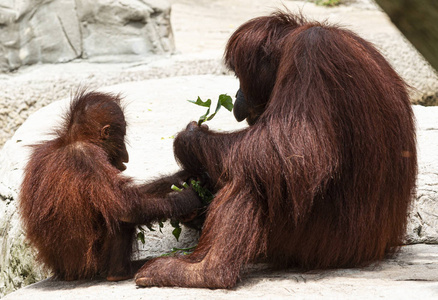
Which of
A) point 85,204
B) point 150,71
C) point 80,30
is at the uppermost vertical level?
point 85,204

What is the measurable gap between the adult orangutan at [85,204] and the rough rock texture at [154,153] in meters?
0.39

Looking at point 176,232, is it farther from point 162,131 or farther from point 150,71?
point 150,71

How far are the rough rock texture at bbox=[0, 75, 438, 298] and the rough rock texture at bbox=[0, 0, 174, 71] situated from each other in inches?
96.7

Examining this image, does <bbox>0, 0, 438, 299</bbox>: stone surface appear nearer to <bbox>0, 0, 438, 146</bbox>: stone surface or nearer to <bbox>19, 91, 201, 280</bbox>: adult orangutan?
<bbox>0, 0, 438, 146</bbox>: stone surface

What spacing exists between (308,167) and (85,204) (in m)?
1.08

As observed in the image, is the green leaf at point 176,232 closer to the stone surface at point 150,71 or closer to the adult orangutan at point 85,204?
the adult orangutan at point 85,204

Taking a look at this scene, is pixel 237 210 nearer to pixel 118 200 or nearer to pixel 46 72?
pixel 118 200

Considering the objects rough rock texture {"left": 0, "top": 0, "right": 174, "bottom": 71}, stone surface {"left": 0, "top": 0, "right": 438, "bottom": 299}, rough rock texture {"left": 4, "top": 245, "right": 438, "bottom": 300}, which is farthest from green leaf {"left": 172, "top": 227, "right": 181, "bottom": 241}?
rough rock texture {"left": 0, "top": 0, "right": 174, "bottom": 71}

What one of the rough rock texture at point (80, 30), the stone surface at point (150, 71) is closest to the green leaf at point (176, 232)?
the stone surface at point (150, 71)

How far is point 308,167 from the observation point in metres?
3.16

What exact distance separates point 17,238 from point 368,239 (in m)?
2.30

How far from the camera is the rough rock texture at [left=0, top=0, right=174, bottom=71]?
8.70 m

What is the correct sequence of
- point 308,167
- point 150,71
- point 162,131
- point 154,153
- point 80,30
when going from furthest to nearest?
point 80,30 < point 150,71 < point 162,131 < point 154,153 < point 308,167

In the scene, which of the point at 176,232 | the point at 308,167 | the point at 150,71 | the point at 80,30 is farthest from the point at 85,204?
the point at 80,30
